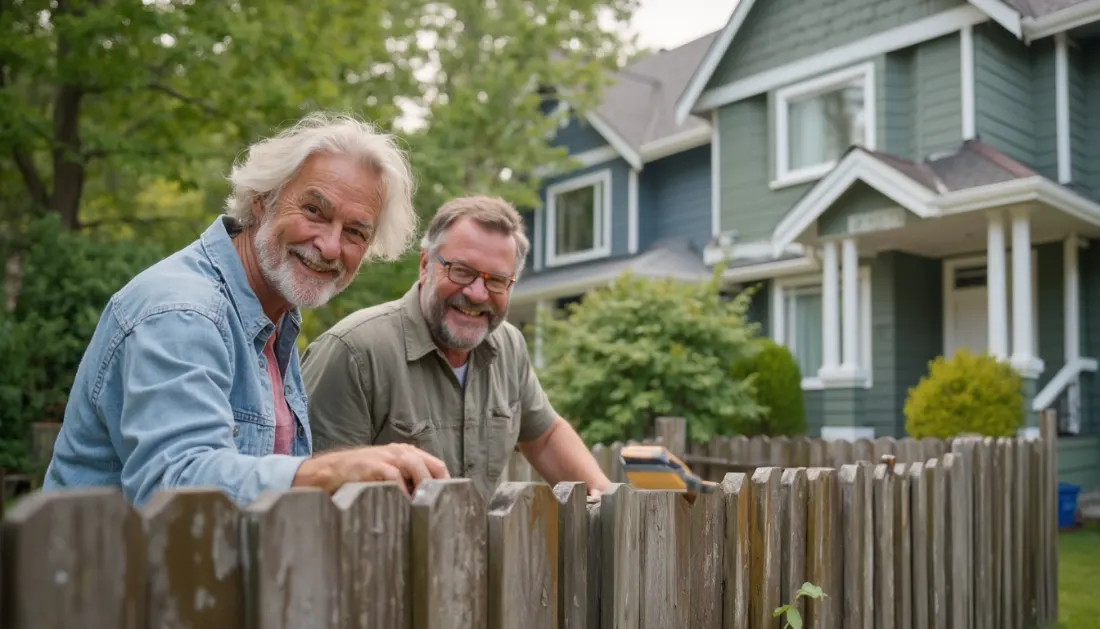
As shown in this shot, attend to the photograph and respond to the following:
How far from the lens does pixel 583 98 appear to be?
1836 centimetres

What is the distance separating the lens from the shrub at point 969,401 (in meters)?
10.4

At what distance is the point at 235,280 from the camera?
2.12 meters

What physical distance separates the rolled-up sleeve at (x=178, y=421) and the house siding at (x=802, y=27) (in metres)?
13.0

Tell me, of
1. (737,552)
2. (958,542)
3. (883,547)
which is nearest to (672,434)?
(958,542)

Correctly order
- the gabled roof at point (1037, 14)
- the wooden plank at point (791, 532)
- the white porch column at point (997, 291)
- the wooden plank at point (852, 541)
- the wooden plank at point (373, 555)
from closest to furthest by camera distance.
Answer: the wooden plank at point (373, 555) < the wooden plank at point (791, 532) < the wooden plank at point (852, 541) < the white porch column at point (997, 291) < the gabled roof at point (1037, 14)

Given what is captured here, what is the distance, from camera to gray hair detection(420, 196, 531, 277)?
3426 millimetres

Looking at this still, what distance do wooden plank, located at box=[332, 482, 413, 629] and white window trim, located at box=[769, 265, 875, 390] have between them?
40.3 ft

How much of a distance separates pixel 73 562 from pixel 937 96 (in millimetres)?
13590

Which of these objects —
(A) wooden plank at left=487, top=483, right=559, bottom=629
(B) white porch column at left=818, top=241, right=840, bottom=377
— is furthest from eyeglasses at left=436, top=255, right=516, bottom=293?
(B) white porch column at left=818, top=241, right=840, bottom=377

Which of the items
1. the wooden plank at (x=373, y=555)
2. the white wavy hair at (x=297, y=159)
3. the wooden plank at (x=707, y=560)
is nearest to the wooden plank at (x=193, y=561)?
the wooden plank at (x=373, y=555)

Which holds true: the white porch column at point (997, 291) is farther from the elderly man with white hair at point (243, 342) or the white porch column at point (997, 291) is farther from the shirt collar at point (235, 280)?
the shirt collar at point (235, 280)

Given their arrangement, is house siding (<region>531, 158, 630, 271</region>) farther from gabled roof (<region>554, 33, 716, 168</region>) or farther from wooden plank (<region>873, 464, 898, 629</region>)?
wooden plank (<region>873, 464, 898, 629</region>)

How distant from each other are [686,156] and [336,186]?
1583 cm

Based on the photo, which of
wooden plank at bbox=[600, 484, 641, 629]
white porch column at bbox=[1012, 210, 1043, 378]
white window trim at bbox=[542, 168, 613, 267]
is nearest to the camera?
wooden plank at bbox=[600, 484, 641, 629]
